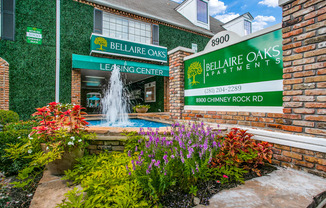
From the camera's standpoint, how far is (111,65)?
9.27m

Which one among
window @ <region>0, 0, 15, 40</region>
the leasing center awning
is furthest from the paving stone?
window @ <region>0, 0, 15, 40</region>

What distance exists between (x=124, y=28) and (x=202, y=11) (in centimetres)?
724

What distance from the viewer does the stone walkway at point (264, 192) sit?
165 cm

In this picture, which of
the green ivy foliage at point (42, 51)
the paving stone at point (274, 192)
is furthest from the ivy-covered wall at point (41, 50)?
the paving stone at point (274, 192)

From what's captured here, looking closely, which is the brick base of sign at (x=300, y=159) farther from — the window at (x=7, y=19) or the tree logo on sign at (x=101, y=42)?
the window at (x=7, y=19)

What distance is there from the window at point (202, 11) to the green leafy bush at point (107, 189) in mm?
14353

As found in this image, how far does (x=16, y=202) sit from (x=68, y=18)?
32.0 ft

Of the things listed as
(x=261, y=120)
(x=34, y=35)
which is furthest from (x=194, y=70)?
(x=34, y=35)

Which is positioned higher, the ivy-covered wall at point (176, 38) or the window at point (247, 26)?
the window at point (247, 26)

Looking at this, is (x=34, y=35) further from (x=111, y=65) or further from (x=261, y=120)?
(x=261, y=120)

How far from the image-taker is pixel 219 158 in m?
2.43

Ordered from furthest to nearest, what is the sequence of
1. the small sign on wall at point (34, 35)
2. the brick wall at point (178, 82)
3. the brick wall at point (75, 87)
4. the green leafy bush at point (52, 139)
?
the brick wall at point (75, 87) < the small sign on wall at point (34, 35) < the brick wall at point (178, 82) < the green leafy bush at point (52, 139)

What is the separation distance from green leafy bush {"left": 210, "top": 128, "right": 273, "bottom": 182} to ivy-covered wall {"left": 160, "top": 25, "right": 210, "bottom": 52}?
405 inches

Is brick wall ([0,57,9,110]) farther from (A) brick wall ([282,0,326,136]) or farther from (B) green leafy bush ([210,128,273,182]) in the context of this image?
(A) brick wall ([282,0,326,136])
